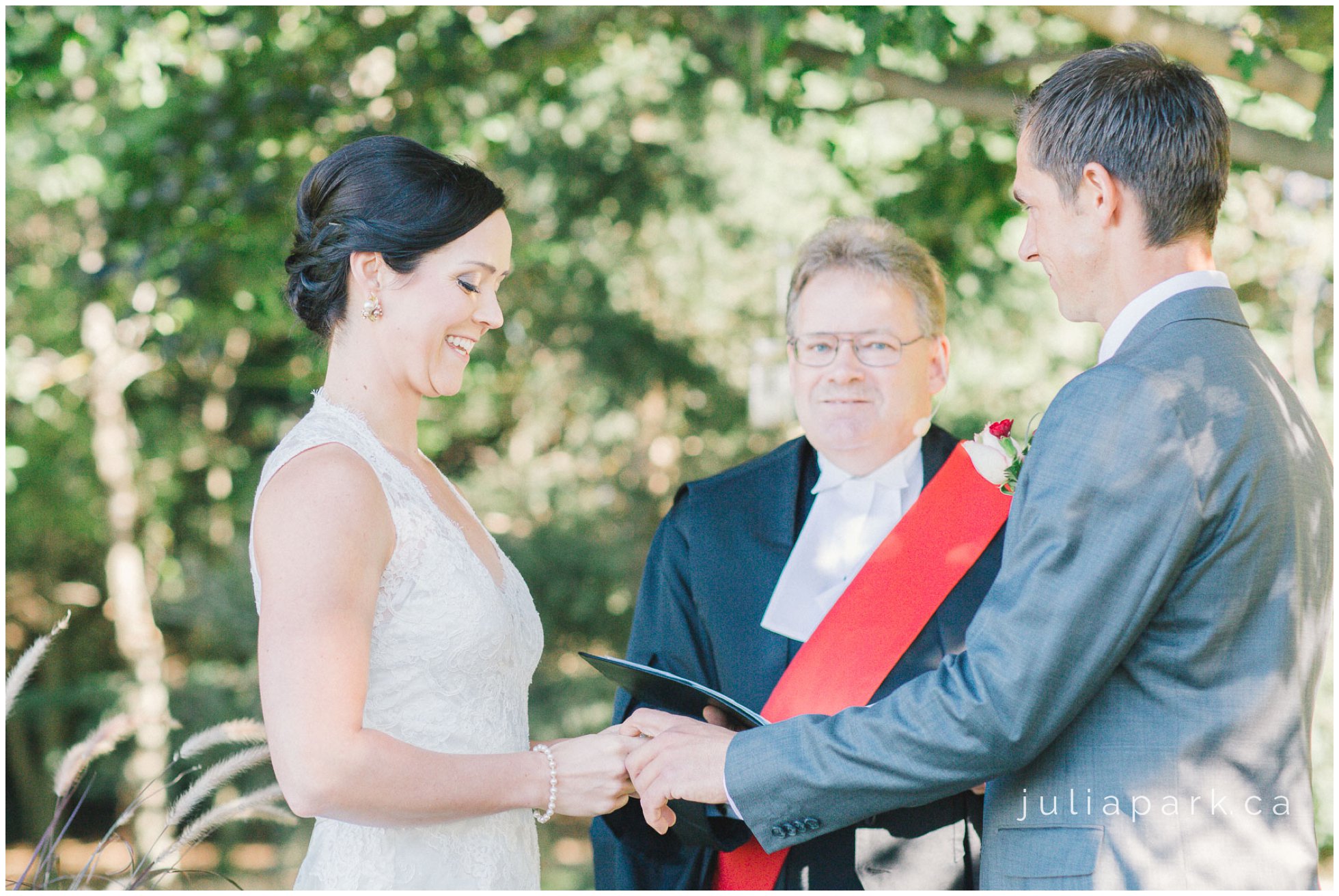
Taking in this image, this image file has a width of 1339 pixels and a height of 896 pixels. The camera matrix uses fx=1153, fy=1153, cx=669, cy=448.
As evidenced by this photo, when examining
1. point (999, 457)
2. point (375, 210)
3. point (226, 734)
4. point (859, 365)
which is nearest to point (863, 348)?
point (859, 365)

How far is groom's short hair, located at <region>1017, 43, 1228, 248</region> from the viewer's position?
1949mm

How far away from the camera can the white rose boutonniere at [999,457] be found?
2385mm

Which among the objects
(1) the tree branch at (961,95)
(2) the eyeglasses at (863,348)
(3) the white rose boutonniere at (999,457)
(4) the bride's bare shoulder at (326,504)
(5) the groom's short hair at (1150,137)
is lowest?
(4) the bride's bare shoulder at (326,504)

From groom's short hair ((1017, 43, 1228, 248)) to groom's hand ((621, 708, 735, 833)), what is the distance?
125 cm

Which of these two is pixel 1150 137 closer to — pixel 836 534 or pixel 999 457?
pixel 999 457

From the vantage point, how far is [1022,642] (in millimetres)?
1884

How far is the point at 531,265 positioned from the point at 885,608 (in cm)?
695

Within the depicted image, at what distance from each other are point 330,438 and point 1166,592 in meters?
1.47

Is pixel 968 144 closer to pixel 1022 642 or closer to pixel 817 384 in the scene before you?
pixel 817 384

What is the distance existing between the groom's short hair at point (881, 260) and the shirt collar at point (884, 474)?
32cm

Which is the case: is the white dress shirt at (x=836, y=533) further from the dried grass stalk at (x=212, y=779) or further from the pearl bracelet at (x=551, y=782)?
the dried grass stalk at (x=212, y=779)

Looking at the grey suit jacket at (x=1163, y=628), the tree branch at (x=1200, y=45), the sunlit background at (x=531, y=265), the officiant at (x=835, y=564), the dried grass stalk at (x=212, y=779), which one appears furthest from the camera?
the sunlit background at (x=531, y=265)

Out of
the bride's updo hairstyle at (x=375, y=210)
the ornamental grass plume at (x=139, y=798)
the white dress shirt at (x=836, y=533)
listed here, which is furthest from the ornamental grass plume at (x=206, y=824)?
the white dress shirt at (x=836, y=533)
